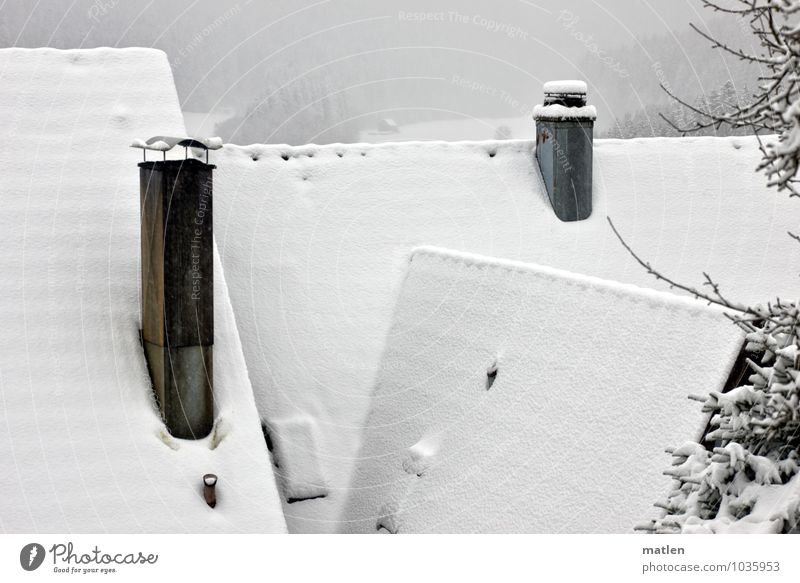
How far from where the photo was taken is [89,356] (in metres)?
8.65

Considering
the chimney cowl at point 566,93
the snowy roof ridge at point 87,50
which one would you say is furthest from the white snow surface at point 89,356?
the chimney cowl at point 566,93

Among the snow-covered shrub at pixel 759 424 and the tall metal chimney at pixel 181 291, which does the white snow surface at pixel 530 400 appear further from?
the tall metal chimney at pixel 181 291

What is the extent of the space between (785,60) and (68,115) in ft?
28.2

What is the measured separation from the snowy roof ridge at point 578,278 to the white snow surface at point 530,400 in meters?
0.02

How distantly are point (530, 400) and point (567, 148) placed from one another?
6991mm

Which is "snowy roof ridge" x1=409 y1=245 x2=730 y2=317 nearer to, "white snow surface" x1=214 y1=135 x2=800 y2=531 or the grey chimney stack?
"white snow surface" x1=214 y1=135 x2=800 y2=531

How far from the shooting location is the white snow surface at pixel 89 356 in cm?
775

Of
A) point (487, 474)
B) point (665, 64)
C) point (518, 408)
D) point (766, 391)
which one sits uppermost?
point (665, 64)

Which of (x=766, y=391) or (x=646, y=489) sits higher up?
(x=766, y=391)

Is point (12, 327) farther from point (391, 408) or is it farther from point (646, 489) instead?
point (646, 489)

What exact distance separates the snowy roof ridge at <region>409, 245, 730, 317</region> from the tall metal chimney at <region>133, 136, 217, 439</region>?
9.21 ft

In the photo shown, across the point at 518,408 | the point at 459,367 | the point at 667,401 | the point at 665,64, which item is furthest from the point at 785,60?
the point at 665,64

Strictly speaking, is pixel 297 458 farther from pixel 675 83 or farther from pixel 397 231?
pixel 675 83

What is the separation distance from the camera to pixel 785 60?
14.9 ft
